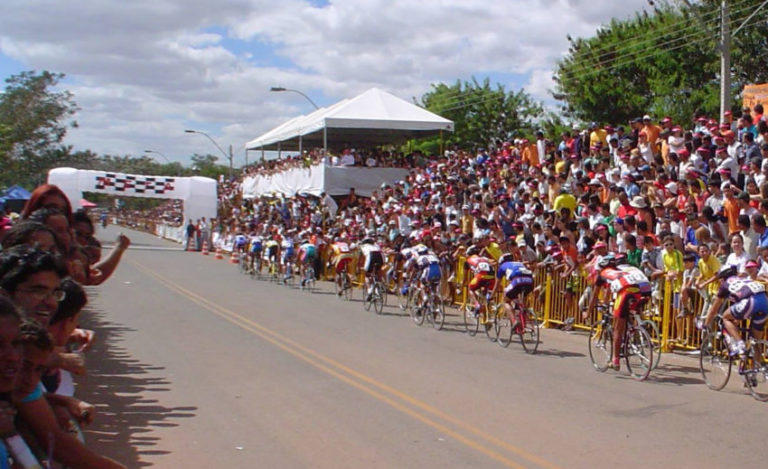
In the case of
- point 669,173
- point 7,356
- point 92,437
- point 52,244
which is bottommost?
point 92,437

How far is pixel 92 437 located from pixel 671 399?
6.11 m

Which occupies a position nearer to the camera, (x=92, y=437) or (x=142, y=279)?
(x=92, y=437)

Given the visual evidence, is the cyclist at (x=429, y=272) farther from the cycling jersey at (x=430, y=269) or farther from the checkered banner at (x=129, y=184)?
the checkered banner at (x=129, y=184)

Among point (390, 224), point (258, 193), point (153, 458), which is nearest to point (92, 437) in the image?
point (153, 458)

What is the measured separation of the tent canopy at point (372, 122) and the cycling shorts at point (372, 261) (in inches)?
589

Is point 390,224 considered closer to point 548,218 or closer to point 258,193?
point 548,218

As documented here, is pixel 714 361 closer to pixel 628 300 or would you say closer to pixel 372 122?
pixel 628 300

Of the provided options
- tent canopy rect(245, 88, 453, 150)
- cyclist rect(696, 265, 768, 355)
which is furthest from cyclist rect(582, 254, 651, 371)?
tent canopy rect(245, 88, 453, 150)

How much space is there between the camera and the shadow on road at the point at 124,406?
23.4ft

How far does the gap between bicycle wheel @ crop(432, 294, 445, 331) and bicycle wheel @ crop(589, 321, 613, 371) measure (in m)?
4.51

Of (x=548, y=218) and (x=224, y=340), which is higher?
(x=548, y=218)

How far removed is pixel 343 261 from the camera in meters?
21.2

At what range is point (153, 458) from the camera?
6.79 metres

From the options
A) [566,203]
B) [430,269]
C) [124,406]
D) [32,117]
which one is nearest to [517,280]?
[430,269]
